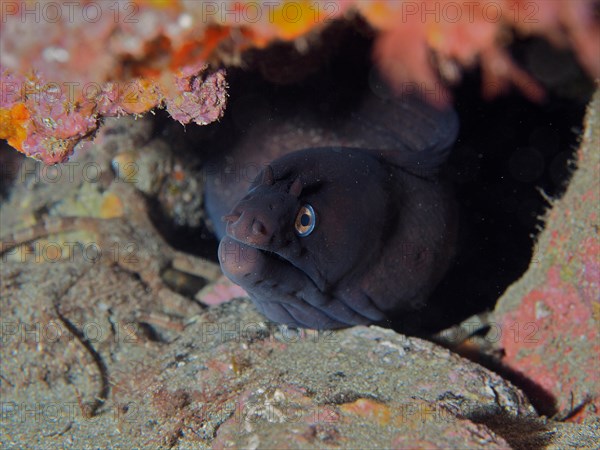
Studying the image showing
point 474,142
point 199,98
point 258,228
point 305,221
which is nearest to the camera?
point 258,228

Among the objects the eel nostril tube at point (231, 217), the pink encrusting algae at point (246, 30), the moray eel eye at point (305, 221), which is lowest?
the eel nostril tube at point (231, 217)

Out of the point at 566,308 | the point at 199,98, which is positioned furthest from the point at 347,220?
the point at 566,308

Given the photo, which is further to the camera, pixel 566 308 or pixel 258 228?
pixel 566 308

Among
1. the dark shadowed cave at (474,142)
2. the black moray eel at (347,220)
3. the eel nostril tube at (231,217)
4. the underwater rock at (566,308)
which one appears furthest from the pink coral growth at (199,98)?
the underwater rock at (566,308)

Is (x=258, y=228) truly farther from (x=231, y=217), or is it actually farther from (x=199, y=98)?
(x=199, y=98)

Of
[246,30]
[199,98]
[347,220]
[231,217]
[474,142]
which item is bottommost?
[231,217]

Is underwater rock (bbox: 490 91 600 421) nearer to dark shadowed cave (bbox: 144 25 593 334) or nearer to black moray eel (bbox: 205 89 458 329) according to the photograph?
dark shadowed cave (bbox: 144 25 593 334)

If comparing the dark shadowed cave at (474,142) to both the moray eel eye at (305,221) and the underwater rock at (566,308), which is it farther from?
the moray eel eye at (305,221)
